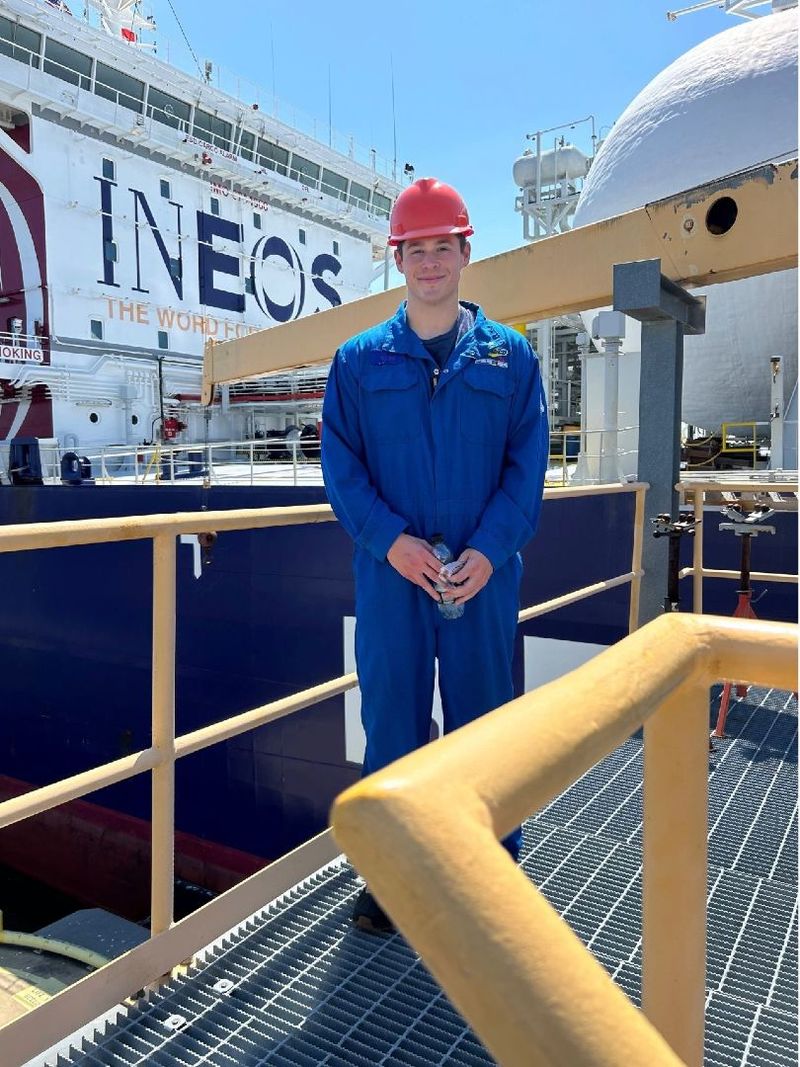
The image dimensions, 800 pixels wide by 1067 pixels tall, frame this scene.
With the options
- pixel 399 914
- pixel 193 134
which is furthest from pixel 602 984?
pixel 193 134

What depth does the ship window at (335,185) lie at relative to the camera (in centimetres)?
2041

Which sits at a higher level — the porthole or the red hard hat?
the porthole

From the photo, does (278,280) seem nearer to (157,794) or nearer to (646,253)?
(646,253)

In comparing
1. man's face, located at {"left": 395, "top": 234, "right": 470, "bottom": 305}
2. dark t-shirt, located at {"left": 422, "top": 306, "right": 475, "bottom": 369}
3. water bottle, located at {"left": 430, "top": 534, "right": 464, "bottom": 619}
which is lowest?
water bottle, located at {"left": 430, "top": 534, "right": 464, "bottom": 619}

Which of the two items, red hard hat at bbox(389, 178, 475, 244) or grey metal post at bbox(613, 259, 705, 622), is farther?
grey metal post at bbox(613, 259, 705, 622)

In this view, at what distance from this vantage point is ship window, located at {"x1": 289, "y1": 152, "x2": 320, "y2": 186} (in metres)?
19.5

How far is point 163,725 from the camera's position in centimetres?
177

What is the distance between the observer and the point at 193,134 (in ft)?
56.2

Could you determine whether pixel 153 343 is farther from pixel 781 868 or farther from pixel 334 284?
pixel 781 868

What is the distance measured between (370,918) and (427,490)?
1.16 meters

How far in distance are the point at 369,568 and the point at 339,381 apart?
471 millimetres

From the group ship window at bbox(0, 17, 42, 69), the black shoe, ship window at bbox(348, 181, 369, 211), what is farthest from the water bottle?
ship window at bbox(348, 181, 369, 211)

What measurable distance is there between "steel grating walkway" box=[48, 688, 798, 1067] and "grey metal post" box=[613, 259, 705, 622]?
1730mm

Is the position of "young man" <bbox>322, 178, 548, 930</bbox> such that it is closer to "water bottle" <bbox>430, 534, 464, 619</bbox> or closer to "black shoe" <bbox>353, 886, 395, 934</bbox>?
"water bottle" <bbox>430, 534, 464, 619</bbox>
